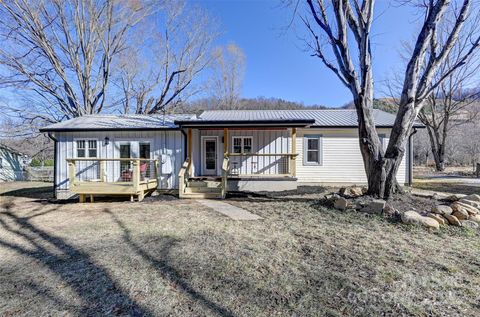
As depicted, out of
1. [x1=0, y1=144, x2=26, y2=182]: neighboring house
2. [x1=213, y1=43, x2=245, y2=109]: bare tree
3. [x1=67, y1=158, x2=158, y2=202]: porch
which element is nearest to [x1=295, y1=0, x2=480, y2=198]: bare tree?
[x1=67, y1=158, x2=158, y2=202]: porch

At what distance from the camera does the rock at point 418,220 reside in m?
4.61

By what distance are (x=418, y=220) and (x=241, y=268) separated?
3857mm

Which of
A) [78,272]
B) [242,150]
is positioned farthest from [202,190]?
[78,272]

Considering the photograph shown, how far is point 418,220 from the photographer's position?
4.76 metres

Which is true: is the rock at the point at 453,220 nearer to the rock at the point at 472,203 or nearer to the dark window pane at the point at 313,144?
the rock at the point at 472,203

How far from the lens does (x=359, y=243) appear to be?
13.1ft

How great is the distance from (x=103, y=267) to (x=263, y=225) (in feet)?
9.90

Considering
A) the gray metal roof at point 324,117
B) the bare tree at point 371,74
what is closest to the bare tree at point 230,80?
the gray metal roof at point 324,117

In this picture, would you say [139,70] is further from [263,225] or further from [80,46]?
[263,225]

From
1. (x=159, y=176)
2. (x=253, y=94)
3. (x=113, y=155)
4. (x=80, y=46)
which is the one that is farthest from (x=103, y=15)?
(x=253, y=94)

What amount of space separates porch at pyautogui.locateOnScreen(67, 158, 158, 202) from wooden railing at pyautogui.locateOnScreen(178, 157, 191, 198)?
4.19ft

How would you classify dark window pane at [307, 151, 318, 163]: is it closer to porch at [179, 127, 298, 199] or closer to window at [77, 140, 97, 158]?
porch at [179, 127, 298, 199]

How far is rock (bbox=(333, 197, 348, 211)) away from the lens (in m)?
5.94

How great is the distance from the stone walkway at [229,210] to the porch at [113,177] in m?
2.34
